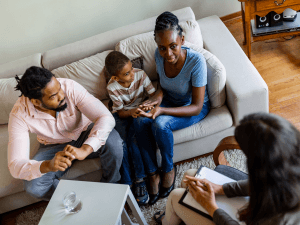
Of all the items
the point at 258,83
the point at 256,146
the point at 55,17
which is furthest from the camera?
the point at 55,17

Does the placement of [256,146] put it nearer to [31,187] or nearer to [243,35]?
[31,187]

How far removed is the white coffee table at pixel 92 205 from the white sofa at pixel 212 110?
357mm

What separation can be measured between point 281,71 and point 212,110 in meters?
1.06

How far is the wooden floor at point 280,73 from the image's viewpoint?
216 cm

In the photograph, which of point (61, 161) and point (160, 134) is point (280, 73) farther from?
point (61, 161)

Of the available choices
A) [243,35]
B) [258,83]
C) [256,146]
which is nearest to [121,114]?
[258,83]

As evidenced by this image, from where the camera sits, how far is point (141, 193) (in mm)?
1869

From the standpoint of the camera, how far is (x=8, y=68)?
2.23m

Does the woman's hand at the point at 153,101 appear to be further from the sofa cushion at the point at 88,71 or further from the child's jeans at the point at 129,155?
the sofa cushion at the point at 88,71

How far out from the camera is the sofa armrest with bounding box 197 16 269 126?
1695mm

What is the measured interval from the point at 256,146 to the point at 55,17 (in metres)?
2.39

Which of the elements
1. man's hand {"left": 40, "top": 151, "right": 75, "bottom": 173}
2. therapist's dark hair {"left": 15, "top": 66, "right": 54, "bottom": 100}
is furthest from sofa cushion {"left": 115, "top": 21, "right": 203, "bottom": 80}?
man's hand {"left": 40, "top": 151, "right": 75, "bottom": 173}

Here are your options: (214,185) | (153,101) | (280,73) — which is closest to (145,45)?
(153,101)

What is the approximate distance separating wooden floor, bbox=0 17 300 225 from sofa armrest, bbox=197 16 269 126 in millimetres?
535
